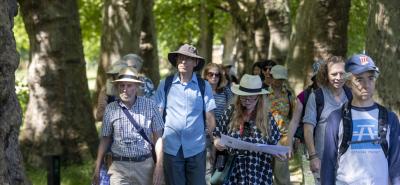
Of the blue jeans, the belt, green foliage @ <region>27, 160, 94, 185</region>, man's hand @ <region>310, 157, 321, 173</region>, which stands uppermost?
the belt

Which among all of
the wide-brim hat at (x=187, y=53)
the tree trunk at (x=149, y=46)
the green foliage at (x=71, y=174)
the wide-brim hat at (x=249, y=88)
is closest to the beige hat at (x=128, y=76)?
the wide-brim hat at (x=249, y=88)

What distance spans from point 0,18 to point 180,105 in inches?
112

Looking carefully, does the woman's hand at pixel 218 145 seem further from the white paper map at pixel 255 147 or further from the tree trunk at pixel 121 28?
the tree trunk at pixel 121 28

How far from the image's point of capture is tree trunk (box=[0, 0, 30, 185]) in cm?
618

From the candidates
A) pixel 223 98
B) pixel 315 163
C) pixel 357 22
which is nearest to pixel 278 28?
pixel 223 98

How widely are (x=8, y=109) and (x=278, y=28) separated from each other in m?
14.4

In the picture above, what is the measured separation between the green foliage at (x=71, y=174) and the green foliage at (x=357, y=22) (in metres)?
16.7

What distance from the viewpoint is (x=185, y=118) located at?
8562 millimetres

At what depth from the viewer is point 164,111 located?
8.69 m

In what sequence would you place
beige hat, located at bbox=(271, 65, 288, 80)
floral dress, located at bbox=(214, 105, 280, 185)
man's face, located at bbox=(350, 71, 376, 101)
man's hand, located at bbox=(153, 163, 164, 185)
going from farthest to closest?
1. beige hat, located at bbox=(271, 65, 288, 80)
2. man's hand, located at bbox=(153, 163, 164, 185)
3. floral dress, located at bbox=(214, 105, 280, 185)
4. man's face, located at bbox=(350, 71, 376, 101)

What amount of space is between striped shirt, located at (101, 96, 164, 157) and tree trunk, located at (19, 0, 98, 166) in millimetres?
5425

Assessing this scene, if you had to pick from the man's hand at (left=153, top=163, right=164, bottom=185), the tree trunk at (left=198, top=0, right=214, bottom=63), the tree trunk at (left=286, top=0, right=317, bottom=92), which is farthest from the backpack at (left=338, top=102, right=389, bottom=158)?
the tree trunk at (left=198, top=0, right=214, bottom=63)

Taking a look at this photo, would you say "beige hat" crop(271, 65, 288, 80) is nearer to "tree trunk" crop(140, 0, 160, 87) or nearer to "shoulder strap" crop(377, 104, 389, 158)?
"shoulder strap" crop(377, 104, 389, 158)

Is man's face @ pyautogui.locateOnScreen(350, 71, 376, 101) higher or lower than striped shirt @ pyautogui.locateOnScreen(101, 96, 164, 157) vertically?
higher
